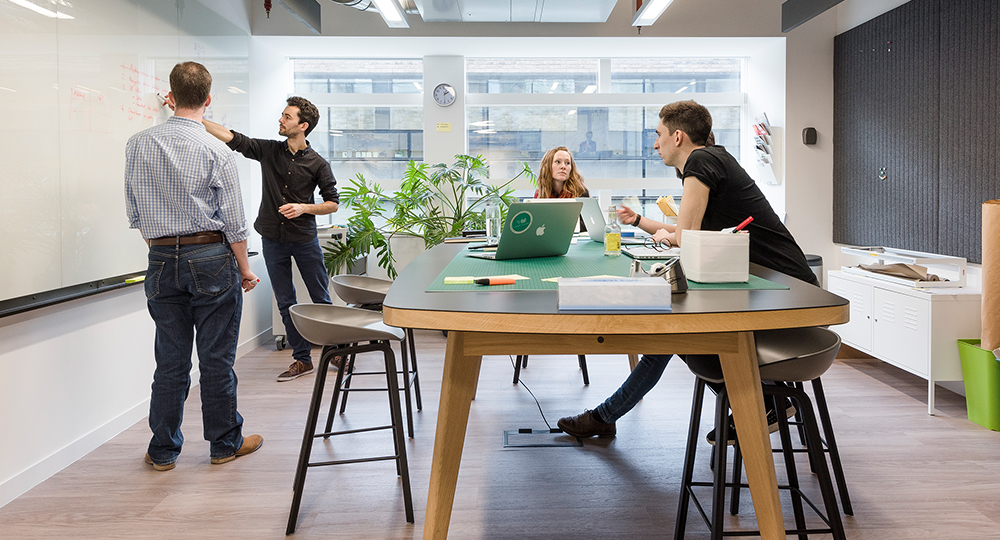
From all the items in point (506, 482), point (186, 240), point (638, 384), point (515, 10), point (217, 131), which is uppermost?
point (515, 10)

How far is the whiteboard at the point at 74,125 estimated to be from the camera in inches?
90.8

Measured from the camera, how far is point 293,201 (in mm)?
4102

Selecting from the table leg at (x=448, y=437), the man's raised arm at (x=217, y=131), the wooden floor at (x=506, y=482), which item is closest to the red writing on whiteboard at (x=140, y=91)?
the man's raised arm at (x=217, y=131)

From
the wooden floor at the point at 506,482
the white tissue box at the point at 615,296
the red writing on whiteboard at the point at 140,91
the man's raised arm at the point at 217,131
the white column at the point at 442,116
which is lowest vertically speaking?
the wooden floor at the point at 506,482

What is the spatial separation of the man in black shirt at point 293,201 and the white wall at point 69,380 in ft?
3.09

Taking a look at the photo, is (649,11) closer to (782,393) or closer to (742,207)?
(742,207)

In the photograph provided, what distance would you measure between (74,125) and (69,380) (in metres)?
1.07

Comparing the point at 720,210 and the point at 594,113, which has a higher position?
the point at 594,113

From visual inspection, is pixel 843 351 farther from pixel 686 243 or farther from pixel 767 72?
pixel 686 243

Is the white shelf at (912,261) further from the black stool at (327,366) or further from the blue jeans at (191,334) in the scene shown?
the blue jeans at (191,334)

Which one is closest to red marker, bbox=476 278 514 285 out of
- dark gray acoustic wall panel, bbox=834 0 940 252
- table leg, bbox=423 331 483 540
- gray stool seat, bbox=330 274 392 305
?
table leg, bbox=423 331 483 540

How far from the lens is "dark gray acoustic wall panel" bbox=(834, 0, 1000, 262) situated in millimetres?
3541

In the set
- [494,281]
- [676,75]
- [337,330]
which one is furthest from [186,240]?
[676,75]

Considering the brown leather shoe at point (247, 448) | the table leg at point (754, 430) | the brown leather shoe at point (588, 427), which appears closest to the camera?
the table leg at point (754, 430)
